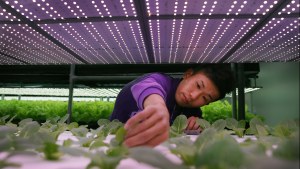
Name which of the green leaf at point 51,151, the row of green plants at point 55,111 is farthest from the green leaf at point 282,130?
the row of green plants at point 55,111

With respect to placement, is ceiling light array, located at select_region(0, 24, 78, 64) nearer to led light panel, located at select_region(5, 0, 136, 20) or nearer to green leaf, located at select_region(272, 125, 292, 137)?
led light panel, located at select_region(5, 0, 136, 20)

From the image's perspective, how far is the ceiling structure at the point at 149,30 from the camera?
1425 millimetres

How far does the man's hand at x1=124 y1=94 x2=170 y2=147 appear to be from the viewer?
57cm

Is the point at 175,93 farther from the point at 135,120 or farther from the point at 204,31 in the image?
the point at 135,120

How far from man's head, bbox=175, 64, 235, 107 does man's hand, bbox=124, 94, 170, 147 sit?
0.81 meters

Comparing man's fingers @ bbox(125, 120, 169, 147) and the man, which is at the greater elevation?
the man

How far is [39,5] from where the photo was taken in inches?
56.3

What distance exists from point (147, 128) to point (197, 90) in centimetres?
88

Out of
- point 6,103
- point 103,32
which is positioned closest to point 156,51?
point 103,32

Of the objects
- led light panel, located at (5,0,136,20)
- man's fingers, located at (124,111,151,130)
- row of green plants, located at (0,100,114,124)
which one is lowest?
row of green plants, located at (0,100,114,124)

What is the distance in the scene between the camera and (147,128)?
0.58 meters

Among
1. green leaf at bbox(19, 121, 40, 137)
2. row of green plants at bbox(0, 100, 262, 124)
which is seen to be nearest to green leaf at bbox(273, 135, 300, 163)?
green leaf at bbox(19, 121, 40, 137)

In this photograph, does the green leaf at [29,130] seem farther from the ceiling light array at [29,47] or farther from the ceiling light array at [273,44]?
the ceiling light array at [273,44]

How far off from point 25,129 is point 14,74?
161 centimetres
